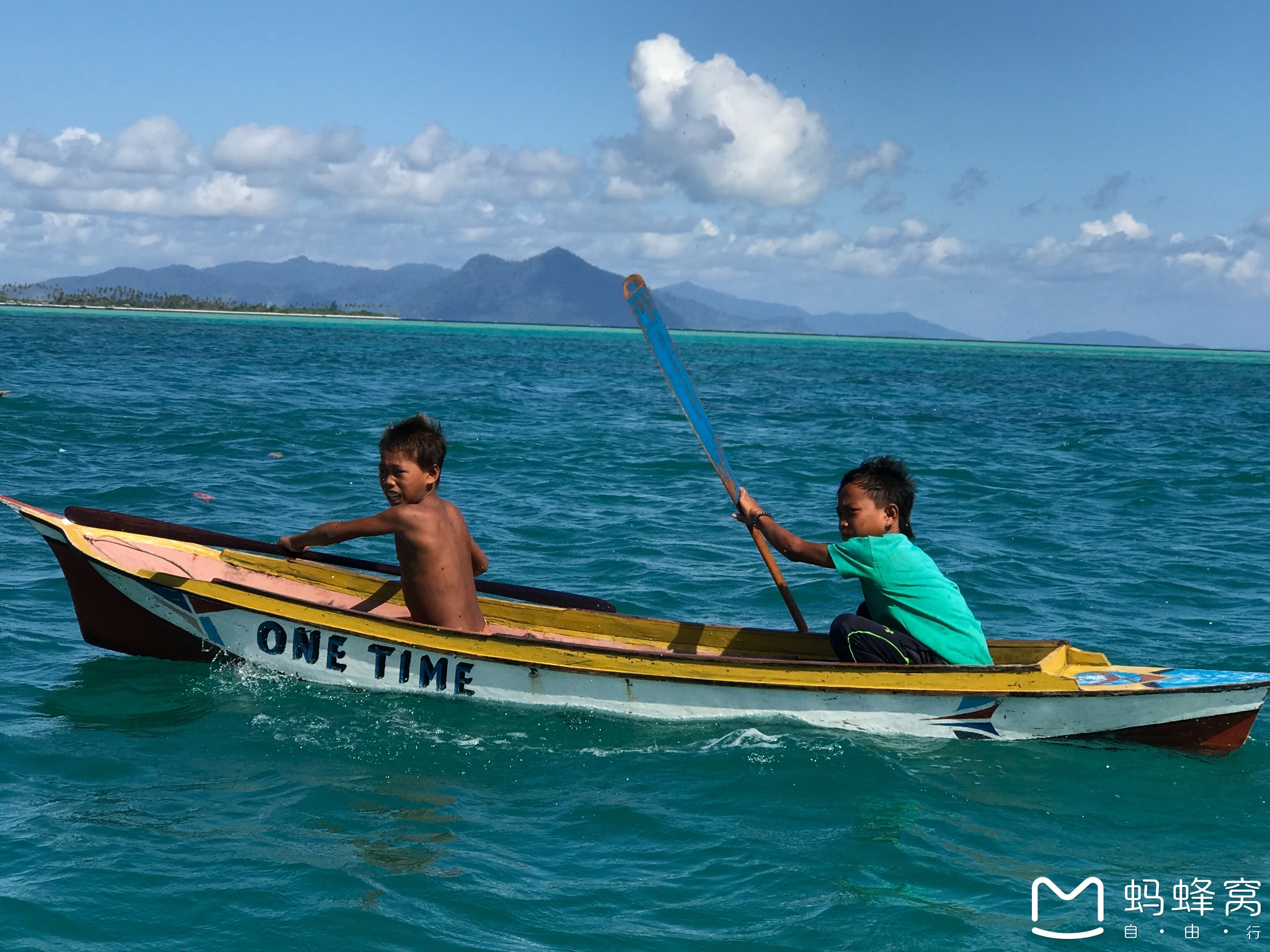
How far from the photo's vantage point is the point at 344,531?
7.43 meters

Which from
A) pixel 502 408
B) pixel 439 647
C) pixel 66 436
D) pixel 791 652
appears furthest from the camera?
pixel 502 408

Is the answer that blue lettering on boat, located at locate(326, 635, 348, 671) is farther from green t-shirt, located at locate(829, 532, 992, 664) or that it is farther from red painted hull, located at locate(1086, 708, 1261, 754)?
red painted hull, located at locate(1086, 708, 1261, 754)

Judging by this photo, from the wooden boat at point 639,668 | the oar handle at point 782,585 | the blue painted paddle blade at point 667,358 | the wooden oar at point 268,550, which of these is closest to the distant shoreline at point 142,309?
the wooden oar at point 268,550

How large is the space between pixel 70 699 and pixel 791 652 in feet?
15.8

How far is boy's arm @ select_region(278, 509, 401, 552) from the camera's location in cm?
717

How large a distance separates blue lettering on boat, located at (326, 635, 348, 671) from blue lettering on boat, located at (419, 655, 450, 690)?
54cm

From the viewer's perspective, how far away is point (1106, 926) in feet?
16.3

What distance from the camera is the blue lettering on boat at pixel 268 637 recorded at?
752cm

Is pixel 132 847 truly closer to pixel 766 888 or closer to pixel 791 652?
pixel 766 888

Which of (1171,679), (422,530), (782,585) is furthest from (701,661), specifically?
(1171,679)

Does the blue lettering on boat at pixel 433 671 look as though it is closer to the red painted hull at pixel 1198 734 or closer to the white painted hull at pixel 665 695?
the white painted hull at pixel 665 695

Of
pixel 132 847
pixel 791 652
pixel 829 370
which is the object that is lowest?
pixel 132 847

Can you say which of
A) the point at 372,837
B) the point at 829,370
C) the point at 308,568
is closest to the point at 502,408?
the point at 308,568

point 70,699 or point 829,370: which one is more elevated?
point 829,370
